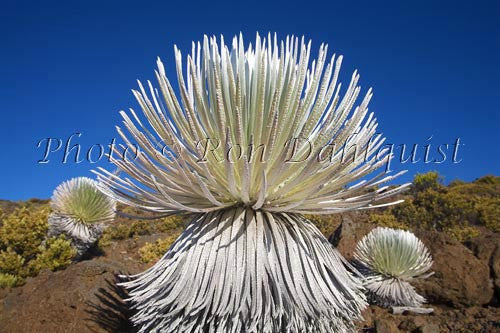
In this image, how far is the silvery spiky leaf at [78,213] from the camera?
750 cm

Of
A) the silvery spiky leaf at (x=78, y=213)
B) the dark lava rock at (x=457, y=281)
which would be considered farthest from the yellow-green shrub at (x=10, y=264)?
the dark lava rock at (x=457, y=281)

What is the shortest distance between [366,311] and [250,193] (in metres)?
2.73

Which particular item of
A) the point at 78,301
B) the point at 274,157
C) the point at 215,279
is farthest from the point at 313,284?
the point at 78,301

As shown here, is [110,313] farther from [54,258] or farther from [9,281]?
[54,258]

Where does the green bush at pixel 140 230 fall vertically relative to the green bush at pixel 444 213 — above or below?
below

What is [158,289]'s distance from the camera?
1.67m

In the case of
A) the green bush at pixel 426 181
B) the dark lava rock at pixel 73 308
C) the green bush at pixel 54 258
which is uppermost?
the green bush at pixel 426 181

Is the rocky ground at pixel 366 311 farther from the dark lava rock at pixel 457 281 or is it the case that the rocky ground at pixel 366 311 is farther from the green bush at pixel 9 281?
the green bush at pixel 9 281

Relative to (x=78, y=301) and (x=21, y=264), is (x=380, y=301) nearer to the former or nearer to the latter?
(x=78, y=301)

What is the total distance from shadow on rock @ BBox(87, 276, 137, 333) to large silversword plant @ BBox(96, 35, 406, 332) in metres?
0.65

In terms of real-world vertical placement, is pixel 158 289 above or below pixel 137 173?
below

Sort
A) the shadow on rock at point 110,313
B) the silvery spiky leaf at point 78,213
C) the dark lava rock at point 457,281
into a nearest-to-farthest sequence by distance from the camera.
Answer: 1. the shadow on rock at point 110,313
2. the dark lava rock at point 457,281
3. the silvery spiky leaf at point 78,213

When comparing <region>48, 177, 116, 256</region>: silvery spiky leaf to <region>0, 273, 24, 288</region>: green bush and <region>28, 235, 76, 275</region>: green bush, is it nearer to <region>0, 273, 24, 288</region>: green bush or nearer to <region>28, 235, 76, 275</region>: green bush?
<region>28, 235, 76, 275</region>: green bush

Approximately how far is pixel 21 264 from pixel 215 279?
19.4ft
